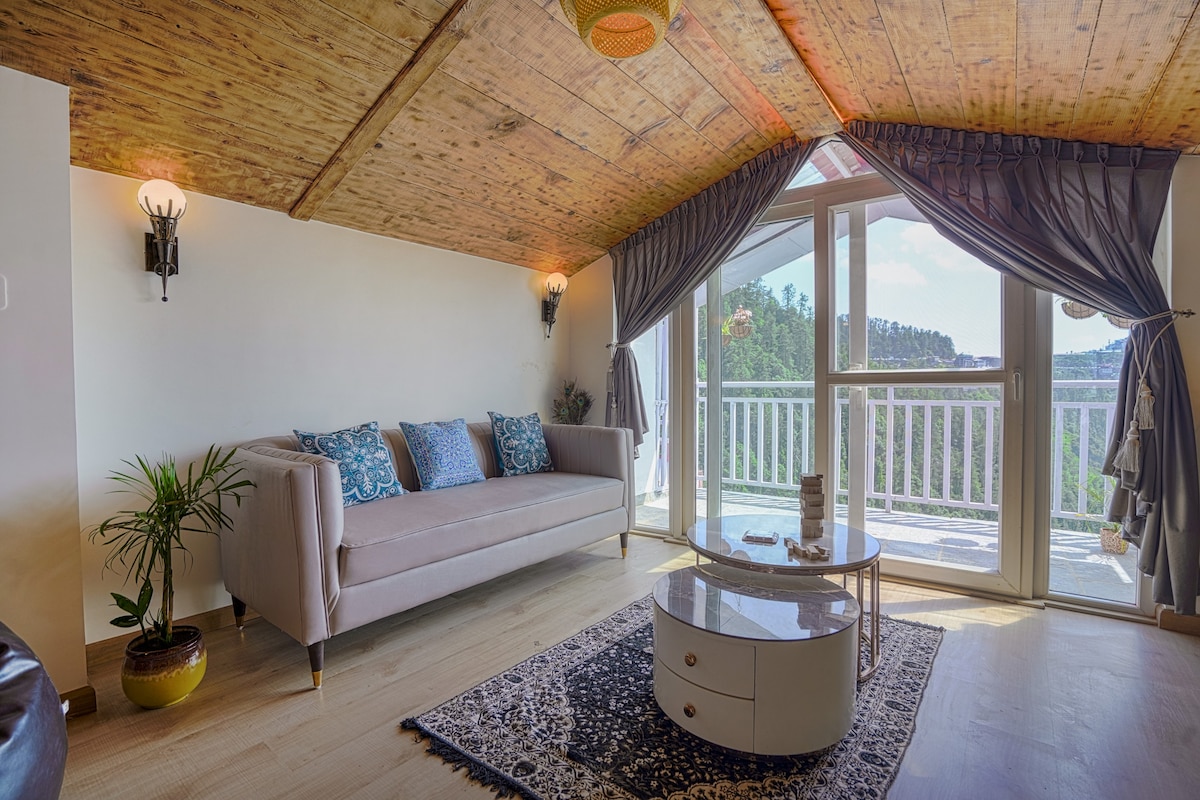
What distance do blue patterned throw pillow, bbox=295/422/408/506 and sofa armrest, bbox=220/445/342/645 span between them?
14.8 inches

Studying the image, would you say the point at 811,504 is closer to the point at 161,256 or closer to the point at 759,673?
the point at 759,673

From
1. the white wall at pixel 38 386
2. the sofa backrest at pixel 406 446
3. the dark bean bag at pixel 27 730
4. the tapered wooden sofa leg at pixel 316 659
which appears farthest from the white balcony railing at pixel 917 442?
the dark bean bag at pixel 27 730

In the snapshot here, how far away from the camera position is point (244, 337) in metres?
2.70

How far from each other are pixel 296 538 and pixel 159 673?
0.57m

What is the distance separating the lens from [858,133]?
3.01 metres

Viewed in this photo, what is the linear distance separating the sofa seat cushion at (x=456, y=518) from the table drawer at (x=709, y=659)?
44.3 inches

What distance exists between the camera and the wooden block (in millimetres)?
2434

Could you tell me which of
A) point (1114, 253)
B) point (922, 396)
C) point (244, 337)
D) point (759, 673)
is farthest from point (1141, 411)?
point (244, 337)

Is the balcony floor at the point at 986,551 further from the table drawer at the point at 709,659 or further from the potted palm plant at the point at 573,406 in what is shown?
the table drawer at the point at 709,659

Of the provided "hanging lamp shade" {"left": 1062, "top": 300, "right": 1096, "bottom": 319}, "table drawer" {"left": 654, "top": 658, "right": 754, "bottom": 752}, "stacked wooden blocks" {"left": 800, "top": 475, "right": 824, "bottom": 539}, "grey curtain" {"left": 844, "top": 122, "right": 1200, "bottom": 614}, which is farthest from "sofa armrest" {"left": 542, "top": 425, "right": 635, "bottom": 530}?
"hanging lamp shade" {"left": 1062, "top": 300, "right": 1096, "bottom": 319}

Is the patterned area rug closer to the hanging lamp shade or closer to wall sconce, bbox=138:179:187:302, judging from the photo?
the hanging lamp shade

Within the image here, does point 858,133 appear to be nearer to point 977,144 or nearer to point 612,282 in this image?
point 977,144

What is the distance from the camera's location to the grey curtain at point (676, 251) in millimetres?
3389

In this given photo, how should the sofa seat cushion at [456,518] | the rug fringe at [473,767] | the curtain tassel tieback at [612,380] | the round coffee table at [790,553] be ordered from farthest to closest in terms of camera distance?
the curtain tassel tieback at [612,380], the sofa seat cushion at [456,518], the round coffee table at [790,553], the rug fringe at [473,767]
